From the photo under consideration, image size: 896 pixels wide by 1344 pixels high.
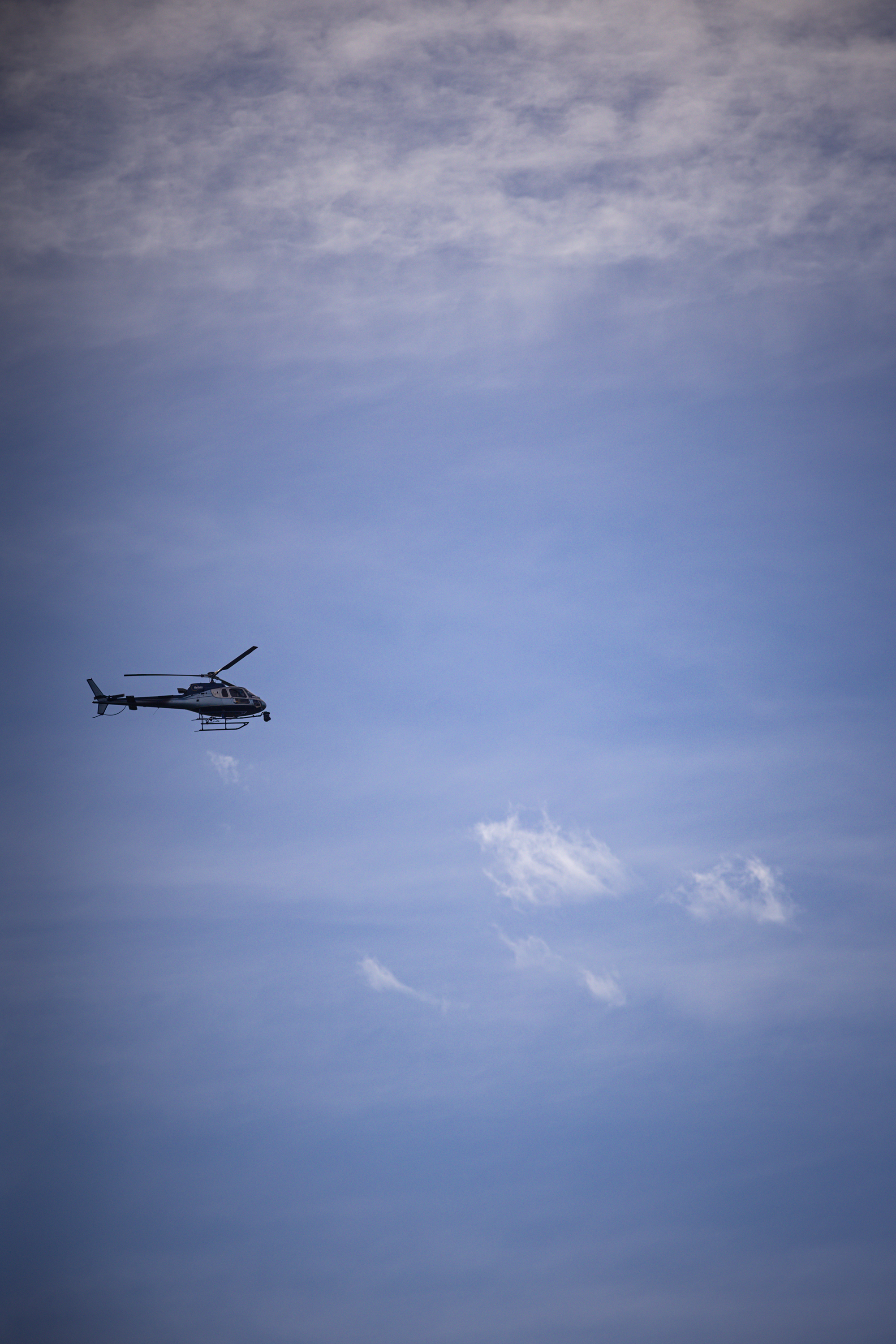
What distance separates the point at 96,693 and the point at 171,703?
540cm

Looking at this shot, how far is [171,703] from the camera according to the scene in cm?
9031

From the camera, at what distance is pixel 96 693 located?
91.4 metres

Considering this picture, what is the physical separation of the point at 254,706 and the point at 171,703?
5567 mm

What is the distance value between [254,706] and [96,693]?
10935mm

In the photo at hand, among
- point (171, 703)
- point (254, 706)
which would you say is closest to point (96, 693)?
point (171, 703)

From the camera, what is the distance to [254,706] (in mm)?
89875

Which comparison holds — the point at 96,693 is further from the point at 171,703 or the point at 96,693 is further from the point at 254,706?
the point at 254,706
